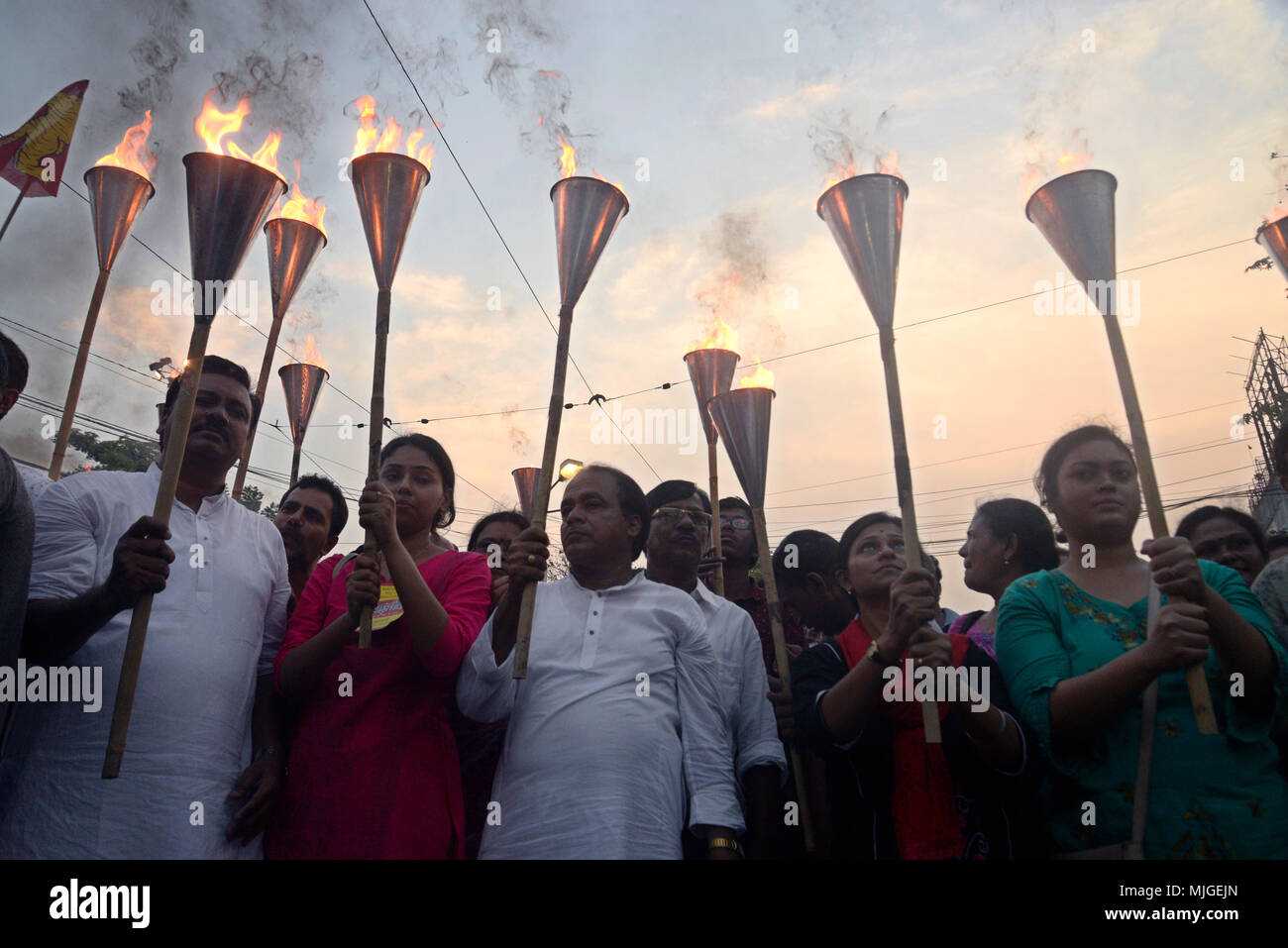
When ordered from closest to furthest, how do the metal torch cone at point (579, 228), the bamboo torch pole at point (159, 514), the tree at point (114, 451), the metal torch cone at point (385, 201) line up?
the bamboo torch pole at point (159, 514) → the metal torch cone at point (385, 201) → the metal torch cone at point (579, 228) → the tree at point (114, 451)

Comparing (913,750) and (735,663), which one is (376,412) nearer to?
(735,663)

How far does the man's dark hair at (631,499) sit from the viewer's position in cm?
376


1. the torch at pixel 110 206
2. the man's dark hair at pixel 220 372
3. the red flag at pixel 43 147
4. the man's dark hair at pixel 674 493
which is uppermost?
the red flag at pixel 43 147

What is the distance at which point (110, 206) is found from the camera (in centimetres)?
469

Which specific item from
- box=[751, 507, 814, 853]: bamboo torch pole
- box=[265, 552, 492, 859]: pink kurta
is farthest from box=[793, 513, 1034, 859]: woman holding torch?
box=[265, 552, 492, 859]: pink kurta

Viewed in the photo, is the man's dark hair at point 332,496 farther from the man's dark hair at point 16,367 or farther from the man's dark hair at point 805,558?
the man's dark hair at point 805,558

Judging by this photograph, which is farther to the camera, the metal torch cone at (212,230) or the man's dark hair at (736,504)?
the man's dark hair at (736,504)

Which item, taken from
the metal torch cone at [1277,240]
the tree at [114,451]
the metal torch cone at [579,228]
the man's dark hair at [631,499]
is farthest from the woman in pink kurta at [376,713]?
the tree at [114,451]

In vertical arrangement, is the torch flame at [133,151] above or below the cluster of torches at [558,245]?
above

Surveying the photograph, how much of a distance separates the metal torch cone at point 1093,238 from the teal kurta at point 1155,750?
69cm

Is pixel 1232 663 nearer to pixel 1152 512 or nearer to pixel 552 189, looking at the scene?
pixel 1152 512

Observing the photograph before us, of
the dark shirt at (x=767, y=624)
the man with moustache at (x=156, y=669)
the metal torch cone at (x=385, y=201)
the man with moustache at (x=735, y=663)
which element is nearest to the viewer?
the man with moustache at (x=156, y=669)

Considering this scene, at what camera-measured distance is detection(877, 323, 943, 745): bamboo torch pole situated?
2639 millimetres

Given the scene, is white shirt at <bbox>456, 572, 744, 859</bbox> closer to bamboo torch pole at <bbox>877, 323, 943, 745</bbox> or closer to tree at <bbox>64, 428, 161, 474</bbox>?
bamboo torch pole at <bbox>877, 323, 943, 745</bbox>
